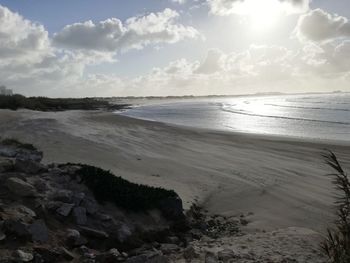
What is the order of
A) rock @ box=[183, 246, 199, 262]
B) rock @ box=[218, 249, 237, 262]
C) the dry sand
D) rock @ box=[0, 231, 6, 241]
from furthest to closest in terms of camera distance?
the dry sand
rock @ box=[183, 246, 199, 262]
rock @ box=[218, 249, 237, 262]
rock @ box=[0, 231, 6, 241]

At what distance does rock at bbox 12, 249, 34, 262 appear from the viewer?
19.1 feet

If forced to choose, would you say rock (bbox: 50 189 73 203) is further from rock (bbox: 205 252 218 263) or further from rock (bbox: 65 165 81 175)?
rock (bbox: 205 252 218 263)

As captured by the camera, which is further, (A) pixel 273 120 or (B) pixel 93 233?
(A) pixel 273 120

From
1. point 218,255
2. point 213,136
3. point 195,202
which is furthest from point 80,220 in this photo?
point 213,136

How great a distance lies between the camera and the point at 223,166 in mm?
15031

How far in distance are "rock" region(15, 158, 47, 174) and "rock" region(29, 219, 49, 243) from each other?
271 cm

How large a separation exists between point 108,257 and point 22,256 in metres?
1.29

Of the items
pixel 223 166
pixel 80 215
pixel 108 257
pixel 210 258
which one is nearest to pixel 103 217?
pixel 80 215

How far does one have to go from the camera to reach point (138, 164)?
14.3 m

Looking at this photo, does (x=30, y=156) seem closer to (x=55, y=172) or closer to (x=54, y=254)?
(x=55, y=172)

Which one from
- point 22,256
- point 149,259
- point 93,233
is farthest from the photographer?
point 93,233

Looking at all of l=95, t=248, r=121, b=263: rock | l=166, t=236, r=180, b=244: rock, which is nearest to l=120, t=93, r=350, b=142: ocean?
l=166, t=236, r=180, b=244: rock

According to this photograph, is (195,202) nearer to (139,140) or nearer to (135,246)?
(135,246)

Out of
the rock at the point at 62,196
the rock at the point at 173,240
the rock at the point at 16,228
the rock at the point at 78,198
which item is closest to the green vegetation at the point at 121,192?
the rock at the point at 78,198
